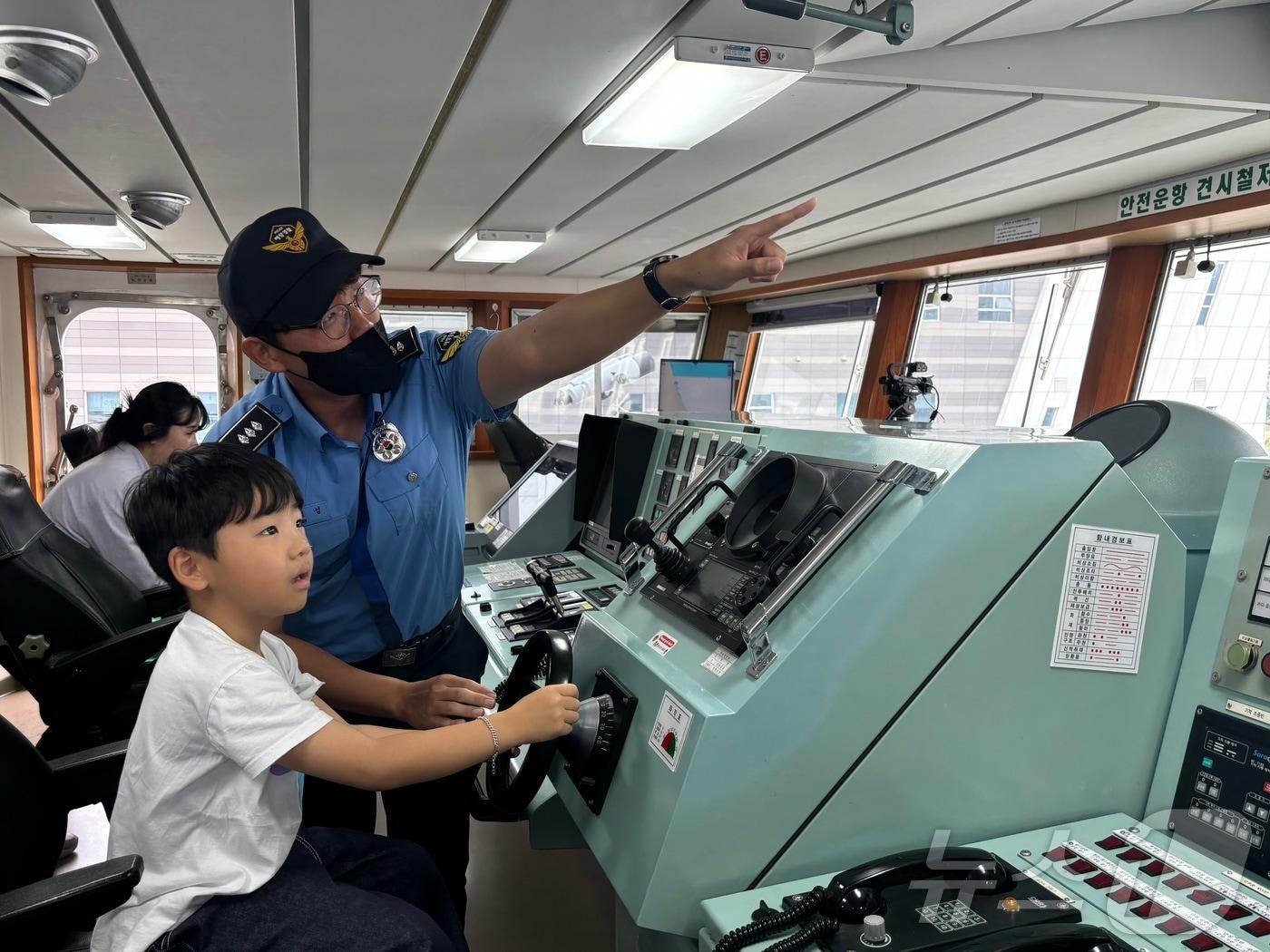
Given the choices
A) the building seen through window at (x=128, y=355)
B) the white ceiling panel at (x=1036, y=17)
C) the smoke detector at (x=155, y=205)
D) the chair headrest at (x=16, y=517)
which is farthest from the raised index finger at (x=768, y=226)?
the building seen through window at (x=128, y=355)

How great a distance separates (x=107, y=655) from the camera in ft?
8.14

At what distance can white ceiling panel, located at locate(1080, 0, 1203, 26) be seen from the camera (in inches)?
98.9

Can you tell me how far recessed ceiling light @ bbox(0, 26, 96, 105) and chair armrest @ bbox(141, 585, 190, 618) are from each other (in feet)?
5.78

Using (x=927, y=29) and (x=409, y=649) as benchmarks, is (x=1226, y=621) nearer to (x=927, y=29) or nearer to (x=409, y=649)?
(x=409, y=649)

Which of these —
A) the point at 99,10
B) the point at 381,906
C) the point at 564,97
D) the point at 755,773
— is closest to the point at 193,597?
the point at 381,906

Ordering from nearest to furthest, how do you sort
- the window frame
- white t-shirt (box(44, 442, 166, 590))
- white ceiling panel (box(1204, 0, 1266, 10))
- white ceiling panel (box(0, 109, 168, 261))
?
1. white ceiling panel (box(1204, 0, 1266, 10))
2. white t-shirt (box(44, 442, 166, 590))
3. white ceiling panel (box(0, 109, 168, 261))
4. the window frame

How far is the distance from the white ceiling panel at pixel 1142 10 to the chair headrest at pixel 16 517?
3568 mm

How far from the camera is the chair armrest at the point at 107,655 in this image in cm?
245

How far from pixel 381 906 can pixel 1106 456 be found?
4.28 feet

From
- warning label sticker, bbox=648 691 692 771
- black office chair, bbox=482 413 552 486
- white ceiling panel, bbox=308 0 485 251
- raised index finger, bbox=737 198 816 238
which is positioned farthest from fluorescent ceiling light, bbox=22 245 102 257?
warning label sticker, bbox=648 691 692 771

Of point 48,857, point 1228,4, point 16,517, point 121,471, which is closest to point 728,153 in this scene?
point 1228,4

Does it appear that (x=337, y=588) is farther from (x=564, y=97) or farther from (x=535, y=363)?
(x=564, y=97)

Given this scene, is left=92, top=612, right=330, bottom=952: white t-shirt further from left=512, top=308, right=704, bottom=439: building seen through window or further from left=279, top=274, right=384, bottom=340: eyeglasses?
left=512, top=308, right=704, bottom=439: building seen through window

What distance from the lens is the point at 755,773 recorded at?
113 cm
